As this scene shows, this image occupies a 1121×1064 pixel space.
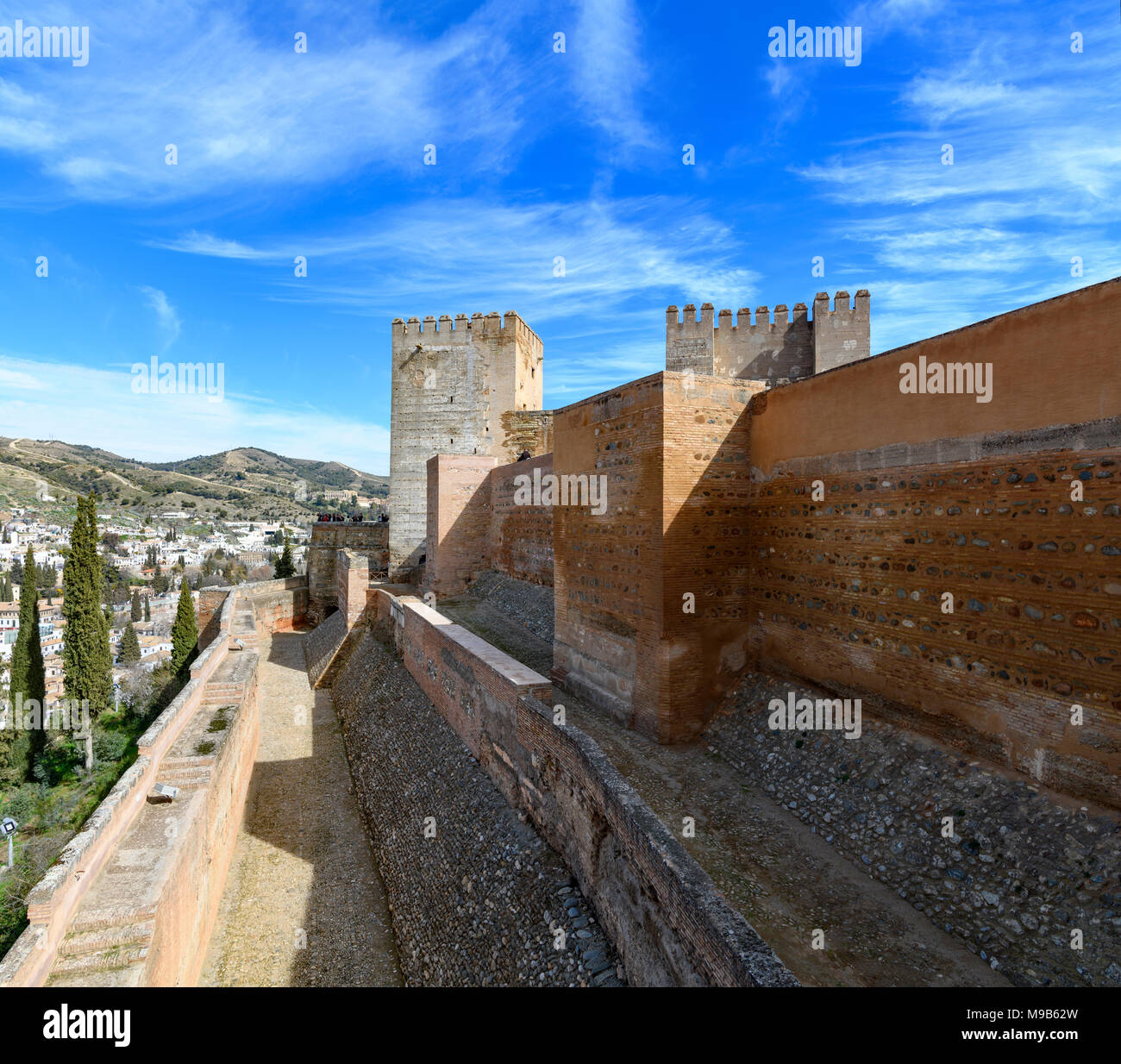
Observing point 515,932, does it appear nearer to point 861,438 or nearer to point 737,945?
point 737,945

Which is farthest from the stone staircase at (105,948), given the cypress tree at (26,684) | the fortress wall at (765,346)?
the cypress tree at (26,684)

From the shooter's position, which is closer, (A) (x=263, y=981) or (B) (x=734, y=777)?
(B) (x=734, y=777)

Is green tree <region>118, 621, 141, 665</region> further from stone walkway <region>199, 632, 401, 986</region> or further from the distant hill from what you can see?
the distant hill

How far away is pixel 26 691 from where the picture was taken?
53.8 feet

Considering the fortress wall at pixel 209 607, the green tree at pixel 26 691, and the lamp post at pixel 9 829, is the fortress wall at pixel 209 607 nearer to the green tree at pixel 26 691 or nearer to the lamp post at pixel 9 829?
the green tree at pixel 26 691

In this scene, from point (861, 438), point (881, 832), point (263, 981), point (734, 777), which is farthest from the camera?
point (263, 981)

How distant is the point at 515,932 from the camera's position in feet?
16.6

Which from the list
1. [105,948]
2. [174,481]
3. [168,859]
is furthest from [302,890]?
[174,481]

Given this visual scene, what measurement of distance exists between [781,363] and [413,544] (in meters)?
12.8

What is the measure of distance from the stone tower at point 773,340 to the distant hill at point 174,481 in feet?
282

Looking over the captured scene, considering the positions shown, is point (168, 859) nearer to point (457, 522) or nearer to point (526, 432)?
point (457, 522)

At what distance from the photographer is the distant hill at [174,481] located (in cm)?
9338

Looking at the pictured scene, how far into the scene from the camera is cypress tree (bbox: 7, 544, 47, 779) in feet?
53.7
